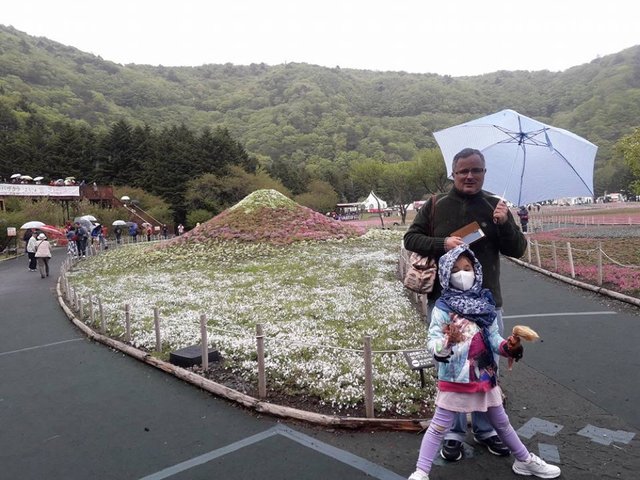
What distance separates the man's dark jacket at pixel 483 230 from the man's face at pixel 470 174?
0.32 ft

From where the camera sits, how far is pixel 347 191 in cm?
9462

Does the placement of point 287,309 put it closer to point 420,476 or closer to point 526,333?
point 420,476

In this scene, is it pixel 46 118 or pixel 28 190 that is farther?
pixel 46 118

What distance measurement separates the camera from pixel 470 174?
13.6ft

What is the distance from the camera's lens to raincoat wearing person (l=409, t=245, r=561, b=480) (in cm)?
382

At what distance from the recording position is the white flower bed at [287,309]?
665 centimetres

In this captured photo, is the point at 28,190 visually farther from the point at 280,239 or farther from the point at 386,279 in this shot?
the point at 386,279

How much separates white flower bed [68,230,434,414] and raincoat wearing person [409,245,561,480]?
1767 millimetres

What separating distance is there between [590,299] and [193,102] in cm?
15586

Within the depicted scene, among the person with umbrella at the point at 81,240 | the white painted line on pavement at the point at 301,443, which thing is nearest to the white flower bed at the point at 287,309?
the white painted line on pavement at the point at 301,443

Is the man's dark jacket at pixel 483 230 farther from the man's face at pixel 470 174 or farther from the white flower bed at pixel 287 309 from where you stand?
the white flower bed at pixel 287 309

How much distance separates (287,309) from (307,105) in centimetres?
13974

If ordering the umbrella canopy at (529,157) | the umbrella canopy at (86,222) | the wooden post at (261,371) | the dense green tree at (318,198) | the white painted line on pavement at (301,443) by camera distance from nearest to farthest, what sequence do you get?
the white painted line on pavement at (301,443) < the umbrella canopy at (529,157) < the wooden post at (261,371) < the umbrella canopy at (86,222) < the dense green tree at (318,198)

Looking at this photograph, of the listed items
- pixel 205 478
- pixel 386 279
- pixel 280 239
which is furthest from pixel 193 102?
pixel 205 478
